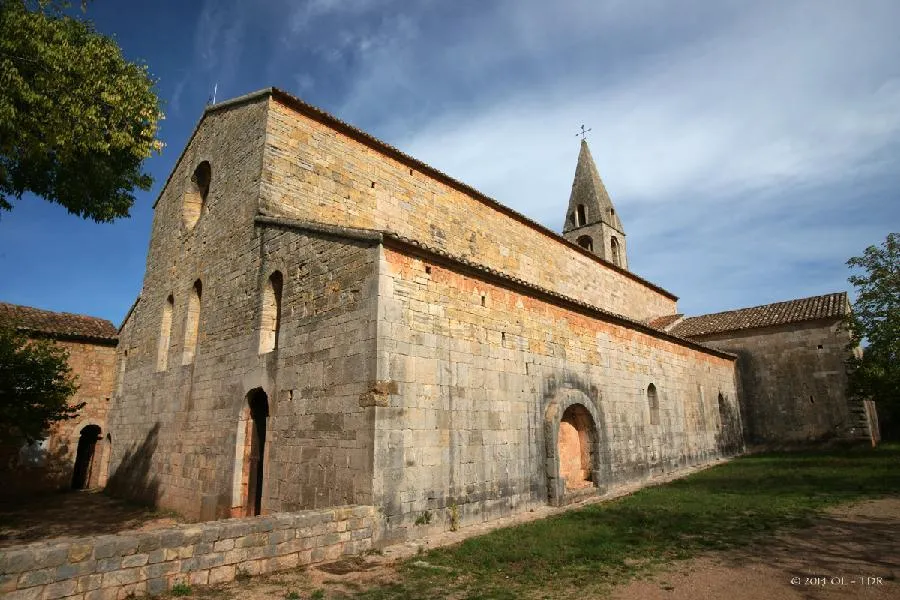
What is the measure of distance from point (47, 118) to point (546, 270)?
14141 millimetres

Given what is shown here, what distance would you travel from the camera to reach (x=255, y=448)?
9.41m

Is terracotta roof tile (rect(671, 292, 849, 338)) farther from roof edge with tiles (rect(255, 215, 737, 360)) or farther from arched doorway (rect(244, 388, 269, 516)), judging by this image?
arched doorway (rect(244, 388, 269, 516))

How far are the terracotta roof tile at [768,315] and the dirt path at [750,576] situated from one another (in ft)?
53.4

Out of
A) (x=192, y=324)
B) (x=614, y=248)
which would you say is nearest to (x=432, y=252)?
(x=192, y=324)

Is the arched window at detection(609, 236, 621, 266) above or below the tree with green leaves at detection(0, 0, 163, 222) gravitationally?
above

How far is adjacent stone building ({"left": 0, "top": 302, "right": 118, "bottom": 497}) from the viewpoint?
46.7 feet

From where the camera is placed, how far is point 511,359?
9.55 metres

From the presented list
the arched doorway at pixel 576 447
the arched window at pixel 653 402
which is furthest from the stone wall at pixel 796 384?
the arched doorway at pixel 576 447

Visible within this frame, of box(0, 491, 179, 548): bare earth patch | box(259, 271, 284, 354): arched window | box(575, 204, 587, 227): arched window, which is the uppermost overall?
box(575, 204, 587, 227): arched window

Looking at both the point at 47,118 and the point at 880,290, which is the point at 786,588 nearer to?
the point at 47,118

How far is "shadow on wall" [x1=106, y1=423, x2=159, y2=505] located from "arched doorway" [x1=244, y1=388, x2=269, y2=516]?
160 inches

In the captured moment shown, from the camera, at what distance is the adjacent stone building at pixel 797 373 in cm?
1922

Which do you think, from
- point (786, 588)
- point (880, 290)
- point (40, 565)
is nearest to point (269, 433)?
point (40, 565)

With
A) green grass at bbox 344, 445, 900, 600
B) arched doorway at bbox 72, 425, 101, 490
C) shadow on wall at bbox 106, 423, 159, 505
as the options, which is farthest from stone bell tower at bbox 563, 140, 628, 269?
arched doorway at bbox 72, 425, 101, 490
